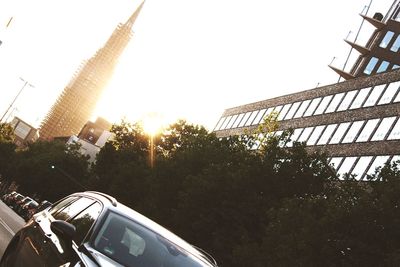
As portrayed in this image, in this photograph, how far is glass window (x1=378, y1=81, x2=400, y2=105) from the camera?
118 ft

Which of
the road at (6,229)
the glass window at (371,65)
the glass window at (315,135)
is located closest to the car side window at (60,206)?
the road at (6,229)

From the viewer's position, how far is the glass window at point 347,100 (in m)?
40.7

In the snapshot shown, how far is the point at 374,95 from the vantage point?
A: 38.1m

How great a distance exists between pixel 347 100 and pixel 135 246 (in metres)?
38.3

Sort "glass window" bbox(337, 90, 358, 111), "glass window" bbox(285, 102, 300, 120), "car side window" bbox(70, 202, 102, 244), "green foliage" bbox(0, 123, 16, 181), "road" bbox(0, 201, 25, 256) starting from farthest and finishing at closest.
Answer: "green foliage" bbox(0, 123, 16, 181) → "glass window" bbox(285, 102, 300, 120) → "glass window" bbox(337, 90, 358, 111) → "road" bbox(0, 201, 25, 256) → "car side window" bbox(70, 202, 102, 244)

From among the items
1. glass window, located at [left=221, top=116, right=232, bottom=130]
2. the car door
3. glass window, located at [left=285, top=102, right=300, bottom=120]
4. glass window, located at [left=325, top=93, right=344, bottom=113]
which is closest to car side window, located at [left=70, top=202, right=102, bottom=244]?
the car door

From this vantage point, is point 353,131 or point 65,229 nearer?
point 65,229

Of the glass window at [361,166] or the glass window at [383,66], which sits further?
the glass window at [383,66]

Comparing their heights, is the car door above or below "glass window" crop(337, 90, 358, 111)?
below

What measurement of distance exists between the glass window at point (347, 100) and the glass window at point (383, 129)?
5453 mm

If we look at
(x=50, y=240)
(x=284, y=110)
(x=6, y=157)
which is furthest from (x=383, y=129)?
(x=6, y=157)

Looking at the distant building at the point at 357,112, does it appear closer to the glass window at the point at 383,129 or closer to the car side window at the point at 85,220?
the glass window at the point at 383,129

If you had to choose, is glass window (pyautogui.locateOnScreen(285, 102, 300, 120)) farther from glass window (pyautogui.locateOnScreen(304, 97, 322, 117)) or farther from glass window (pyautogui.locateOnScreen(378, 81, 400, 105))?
glass window (pyautogui.locateOnScreen(378, 81, 400, 105))

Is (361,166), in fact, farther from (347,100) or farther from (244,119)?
(244,119)
